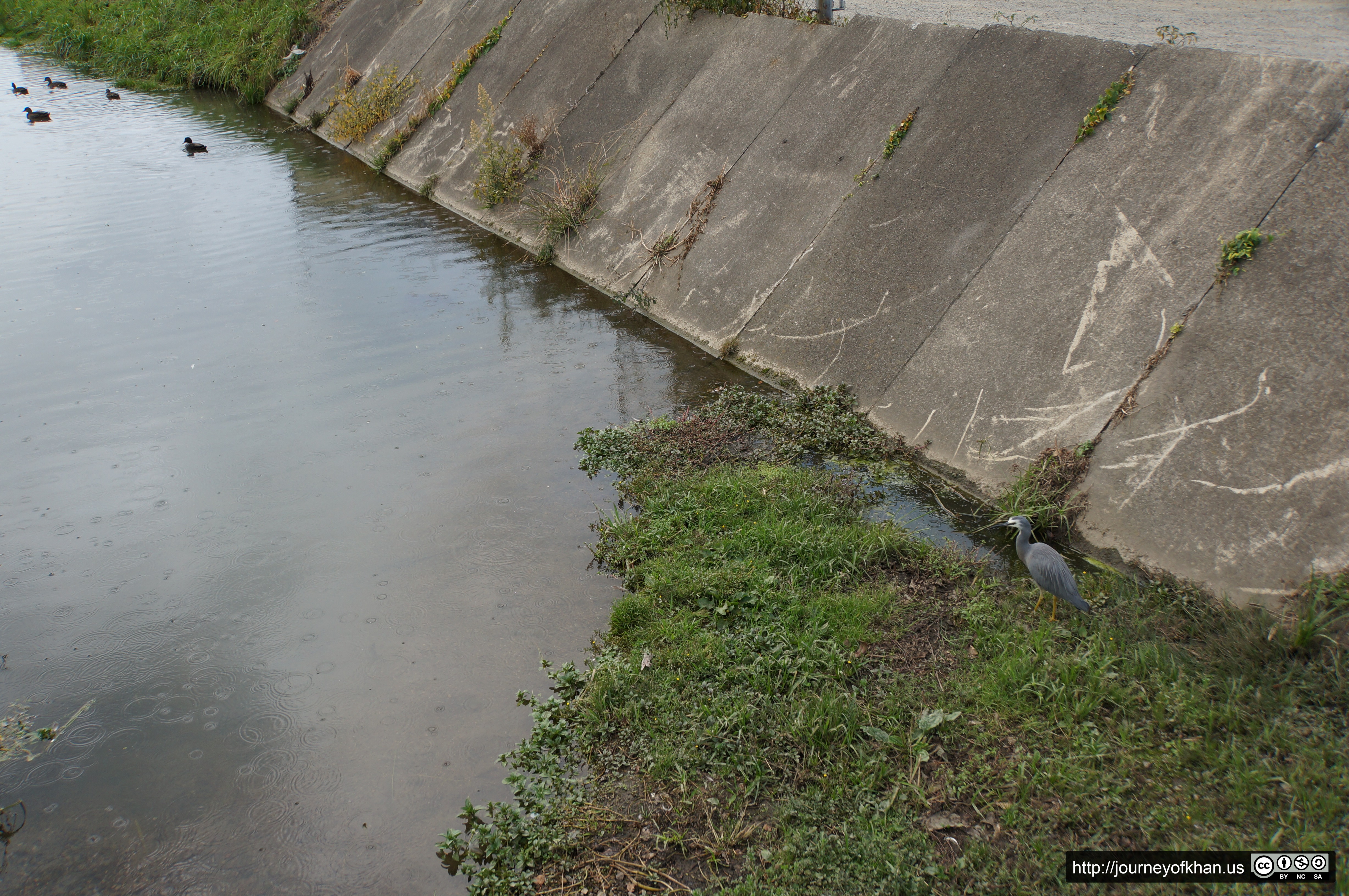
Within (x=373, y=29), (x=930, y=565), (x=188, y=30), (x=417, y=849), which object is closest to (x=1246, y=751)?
(x=930, y=565)

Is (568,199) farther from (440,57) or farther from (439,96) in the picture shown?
(440,57)

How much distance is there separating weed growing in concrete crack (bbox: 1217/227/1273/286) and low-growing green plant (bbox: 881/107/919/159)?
2891 millimetres

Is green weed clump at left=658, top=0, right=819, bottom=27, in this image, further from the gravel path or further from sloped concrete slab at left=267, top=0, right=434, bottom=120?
sloped concrete slab at left=267, top=0, right=434, bottom=120

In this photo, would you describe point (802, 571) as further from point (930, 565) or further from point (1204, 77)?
point (1204, 77)

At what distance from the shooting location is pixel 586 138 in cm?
1045

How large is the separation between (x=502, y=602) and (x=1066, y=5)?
30.7 ft

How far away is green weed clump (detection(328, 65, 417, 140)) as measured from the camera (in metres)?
14.8

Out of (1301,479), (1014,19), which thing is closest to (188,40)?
(1014,19)

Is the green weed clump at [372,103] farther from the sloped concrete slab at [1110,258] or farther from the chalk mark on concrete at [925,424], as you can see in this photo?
the chalk mark on concrete at [925,424]

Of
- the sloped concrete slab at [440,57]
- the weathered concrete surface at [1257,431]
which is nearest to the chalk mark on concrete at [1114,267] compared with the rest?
the weathered concrete surface at [1257,431]

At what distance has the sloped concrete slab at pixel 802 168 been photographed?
7531 mm

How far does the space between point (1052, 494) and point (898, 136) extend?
3736mm

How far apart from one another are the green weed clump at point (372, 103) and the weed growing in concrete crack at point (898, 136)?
10.1m

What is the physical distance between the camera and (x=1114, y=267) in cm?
562
